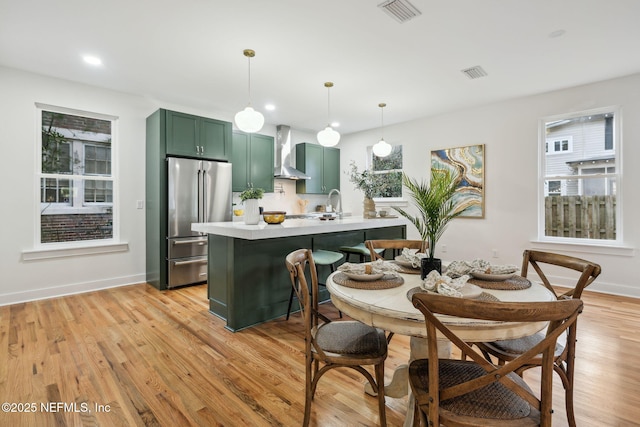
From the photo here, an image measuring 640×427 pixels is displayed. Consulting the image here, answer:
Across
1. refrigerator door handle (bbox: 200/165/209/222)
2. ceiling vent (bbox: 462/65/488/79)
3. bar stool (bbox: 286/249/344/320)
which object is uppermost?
ceiling vent (bbox: 462/65/488/79)

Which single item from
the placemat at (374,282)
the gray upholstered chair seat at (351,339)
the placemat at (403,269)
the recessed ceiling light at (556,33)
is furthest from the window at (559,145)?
the gray upholstered chair seat at (351,339)

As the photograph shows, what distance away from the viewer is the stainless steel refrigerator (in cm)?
420

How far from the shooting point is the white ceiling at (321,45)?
2529mm

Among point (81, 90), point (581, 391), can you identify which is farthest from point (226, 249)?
point (81, 90)

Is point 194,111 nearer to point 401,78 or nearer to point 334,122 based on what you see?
point 334,122

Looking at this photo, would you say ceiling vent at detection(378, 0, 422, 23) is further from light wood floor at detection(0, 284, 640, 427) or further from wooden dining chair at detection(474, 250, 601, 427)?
light wood floor at detection(0, 284, 640, 427)

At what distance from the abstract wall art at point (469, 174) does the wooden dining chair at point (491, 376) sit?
4222 mm

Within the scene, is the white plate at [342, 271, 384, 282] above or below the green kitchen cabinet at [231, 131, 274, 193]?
below

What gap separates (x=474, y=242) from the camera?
5.08m

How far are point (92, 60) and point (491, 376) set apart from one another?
442cm

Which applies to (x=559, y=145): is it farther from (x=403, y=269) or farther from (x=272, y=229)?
(x=272, y=229)

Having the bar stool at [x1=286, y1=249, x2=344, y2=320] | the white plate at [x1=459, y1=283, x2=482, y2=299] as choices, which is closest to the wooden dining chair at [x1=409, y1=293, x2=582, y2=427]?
the white plate at [x1=459, y1=283, x2=482, y2=299]

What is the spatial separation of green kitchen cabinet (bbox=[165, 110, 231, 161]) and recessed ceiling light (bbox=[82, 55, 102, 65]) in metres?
0.89

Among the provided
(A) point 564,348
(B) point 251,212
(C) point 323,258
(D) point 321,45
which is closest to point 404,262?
(A) point 564,348
